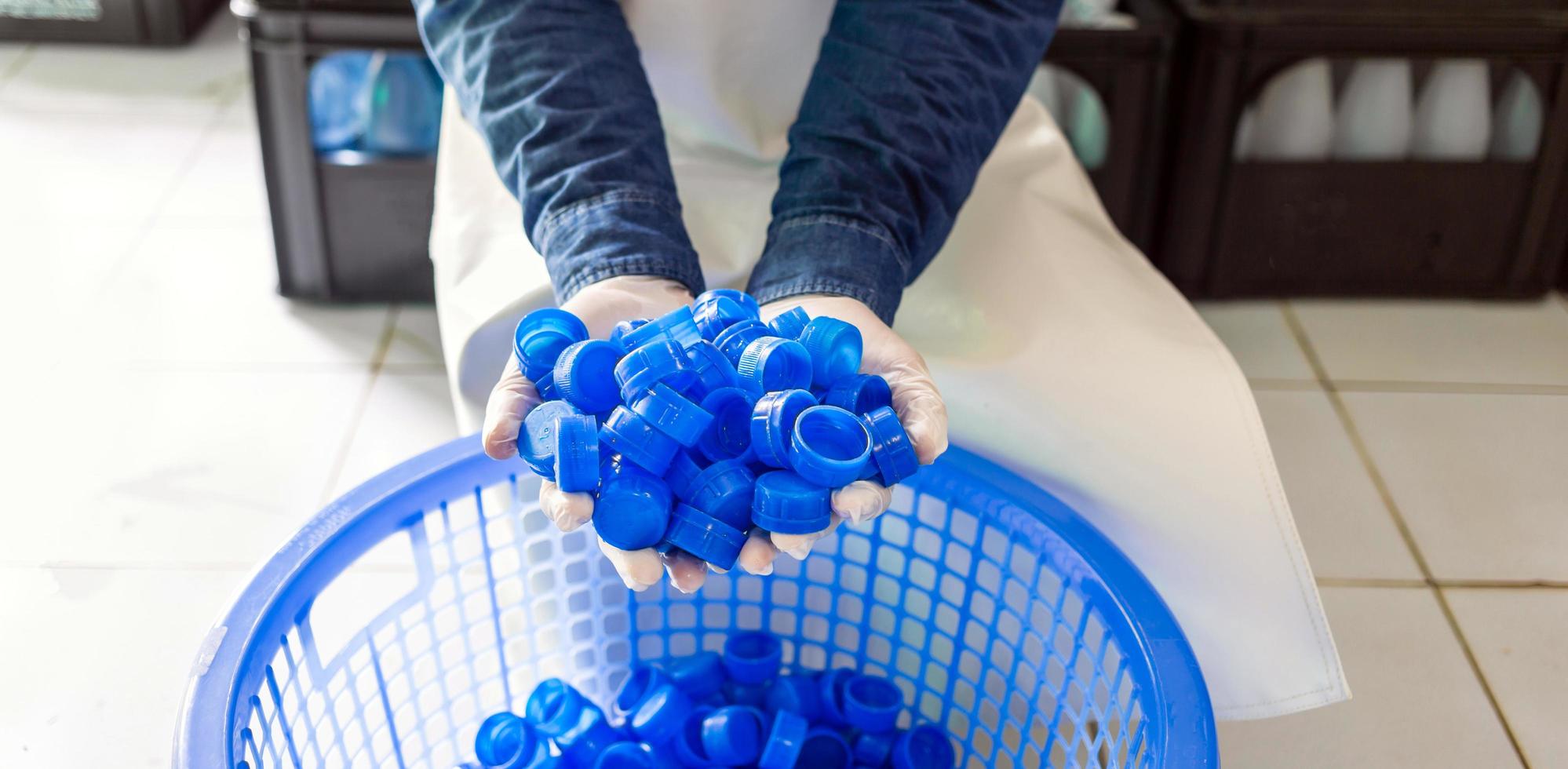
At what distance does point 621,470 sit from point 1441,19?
41.3 inches

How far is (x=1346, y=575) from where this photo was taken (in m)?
1.04

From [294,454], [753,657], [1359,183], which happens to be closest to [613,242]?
[753,657]

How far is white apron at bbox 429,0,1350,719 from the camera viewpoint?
2.46 ft

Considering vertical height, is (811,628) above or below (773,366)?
below

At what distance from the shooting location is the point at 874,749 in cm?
77

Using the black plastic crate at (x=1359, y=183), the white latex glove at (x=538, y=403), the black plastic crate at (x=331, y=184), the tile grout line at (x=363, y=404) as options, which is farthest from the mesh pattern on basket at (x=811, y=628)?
the black plastic crate at (x=1359, y=183)

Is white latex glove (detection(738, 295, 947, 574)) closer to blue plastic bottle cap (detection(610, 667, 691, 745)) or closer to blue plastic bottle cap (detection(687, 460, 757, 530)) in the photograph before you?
blue plastic bottle cap (detection(687, 460, 757, 530))

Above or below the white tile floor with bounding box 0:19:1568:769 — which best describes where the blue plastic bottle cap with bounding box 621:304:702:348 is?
above

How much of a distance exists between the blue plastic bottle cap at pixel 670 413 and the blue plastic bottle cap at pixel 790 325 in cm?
8

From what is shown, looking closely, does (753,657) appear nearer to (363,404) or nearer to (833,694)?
(833,694)

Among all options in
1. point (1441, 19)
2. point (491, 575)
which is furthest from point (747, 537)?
point (1441, 19)

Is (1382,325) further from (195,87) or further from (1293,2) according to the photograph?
(195,87)

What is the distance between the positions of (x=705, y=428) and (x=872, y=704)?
290 millimetres

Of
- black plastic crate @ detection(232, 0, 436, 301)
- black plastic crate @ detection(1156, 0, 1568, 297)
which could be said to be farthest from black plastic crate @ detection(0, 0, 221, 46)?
black plastic crate @ detection(1156, 0, 1568, 297)
